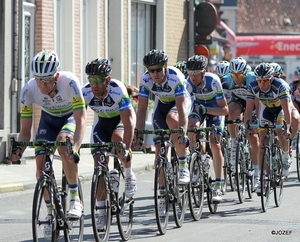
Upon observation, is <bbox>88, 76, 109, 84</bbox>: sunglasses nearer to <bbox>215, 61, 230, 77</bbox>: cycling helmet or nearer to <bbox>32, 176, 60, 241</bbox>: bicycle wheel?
<bbox>32, 176, 60, 241</bbox>: bicycle wheel

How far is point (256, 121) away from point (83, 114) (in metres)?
6.32

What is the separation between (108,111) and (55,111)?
83 centimetres

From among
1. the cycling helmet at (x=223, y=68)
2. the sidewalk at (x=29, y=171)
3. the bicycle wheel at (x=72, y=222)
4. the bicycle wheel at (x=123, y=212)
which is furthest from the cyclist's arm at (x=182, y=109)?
the sidewalk at (x=29, y=171)

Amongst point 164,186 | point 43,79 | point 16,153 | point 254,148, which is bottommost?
point 164,186

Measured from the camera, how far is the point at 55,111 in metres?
10.1

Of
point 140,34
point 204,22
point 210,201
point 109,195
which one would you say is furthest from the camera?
point 140,34

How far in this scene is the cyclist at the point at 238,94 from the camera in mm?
14344

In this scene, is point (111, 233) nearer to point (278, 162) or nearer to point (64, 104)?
point (64, 104)

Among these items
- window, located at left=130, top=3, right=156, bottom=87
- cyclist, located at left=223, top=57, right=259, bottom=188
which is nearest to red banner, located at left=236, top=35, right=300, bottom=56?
window, located at left=130, top=3, right=156, bottom=87

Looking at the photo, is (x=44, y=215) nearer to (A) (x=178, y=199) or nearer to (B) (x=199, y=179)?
(A) (x=178, y=199)

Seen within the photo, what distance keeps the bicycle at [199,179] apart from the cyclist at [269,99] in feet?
2.21

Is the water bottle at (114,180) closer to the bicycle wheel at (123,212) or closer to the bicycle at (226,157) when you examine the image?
the bicycle wheel at (123,212)

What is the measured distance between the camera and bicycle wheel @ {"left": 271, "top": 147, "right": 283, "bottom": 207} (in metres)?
13.3

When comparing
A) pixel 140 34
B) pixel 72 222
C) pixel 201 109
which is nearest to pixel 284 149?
pixel 201 109
